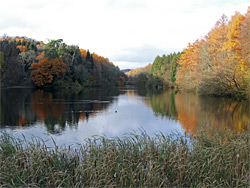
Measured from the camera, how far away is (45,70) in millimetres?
57250

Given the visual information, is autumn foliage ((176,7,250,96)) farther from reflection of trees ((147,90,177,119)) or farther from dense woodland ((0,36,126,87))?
dense woodland ((0,36,126,87))

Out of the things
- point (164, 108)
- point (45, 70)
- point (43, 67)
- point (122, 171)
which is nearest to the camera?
point (122, 171)

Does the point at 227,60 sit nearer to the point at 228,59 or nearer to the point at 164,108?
the point at 228,59

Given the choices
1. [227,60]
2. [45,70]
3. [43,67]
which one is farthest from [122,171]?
[45,70]

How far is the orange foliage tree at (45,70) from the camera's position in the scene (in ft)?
186

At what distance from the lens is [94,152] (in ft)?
21.1

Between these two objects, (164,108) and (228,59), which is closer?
(164,108)

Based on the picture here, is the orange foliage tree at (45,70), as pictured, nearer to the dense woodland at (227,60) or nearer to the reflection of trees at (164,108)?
the dense woodland at (227,60)

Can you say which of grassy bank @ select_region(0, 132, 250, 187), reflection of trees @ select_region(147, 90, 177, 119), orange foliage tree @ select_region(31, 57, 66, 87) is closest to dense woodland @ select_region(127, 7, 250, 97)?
reflection of trees @ select_region(147, 90, 177, 119)

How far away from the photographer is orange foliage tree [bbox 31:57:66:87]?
56781 millimetres

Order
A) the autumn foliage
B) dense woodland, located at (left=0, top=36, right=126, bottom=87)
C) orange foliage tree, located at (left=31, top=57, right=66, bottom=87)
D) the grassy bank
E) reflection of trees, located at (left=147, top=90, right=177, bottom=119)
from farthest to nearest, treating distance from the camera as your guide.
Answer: dense woodland, located at (left=0, top=36, right=126, bottom=87) < orange foliage tree, located at (left=31, top=57, right=66, bottom=87) < the autumn foliage < reflection of trees, located at (left=147, top=90, right=177, bottom=119) < the grassy bank

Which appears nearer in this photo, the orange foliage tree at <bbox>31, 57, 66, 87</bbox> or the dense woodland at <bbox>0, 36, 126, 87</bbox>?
the orange foliage tree at <bbox>31, 57, 66, 87</bbox>

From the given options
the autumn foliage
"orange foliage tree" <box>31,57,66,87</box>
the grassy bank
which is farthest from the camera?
"orange foliage tree" <box>31,57,66,87</box>

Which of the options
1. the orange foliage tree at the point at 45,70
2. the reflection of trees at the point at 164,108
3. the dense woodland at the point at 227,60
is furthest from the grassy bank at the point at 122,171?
the orange foliage tree at the point at 45,70
